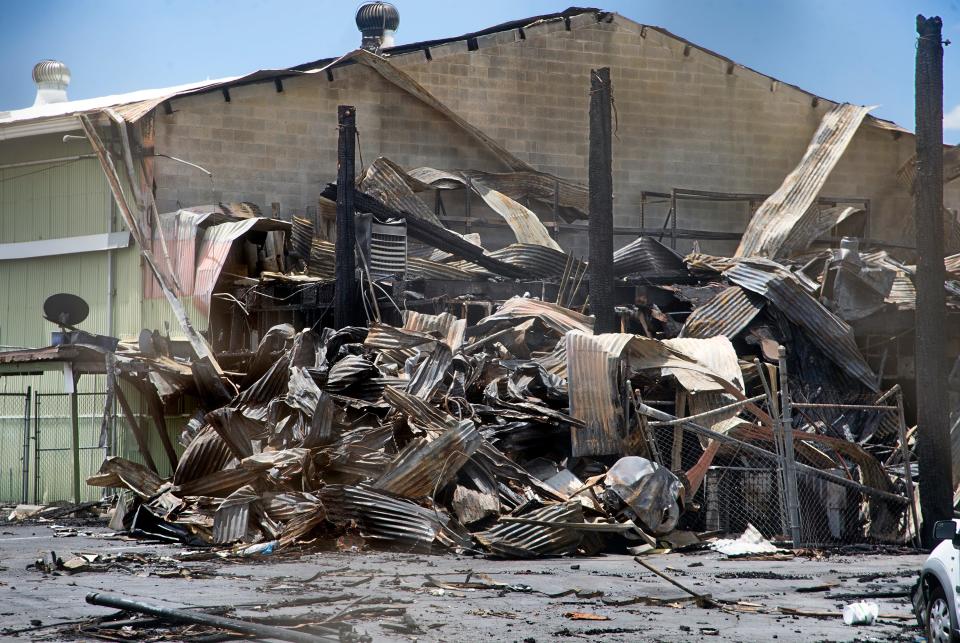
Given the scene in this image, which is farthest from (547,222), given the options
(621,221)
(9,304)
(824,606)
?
(824,606)

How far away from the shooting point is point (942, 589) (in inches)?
316

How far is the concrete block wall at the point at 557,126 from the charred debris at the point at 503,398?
8.34 feet

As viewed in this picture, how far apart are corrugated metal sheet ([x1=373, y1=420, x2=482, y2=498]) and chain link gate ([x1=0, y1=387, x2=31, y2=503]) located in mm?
12669

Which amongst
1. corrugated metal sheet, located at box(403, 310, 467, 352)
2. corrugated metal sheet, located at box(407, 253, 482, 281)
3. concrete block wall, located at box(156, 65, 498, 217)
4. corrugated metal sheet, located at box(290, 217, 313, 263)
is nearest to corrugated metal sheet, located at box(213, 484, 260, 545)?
corrugated metal sheet, located at box(403, 310, 467, 352)

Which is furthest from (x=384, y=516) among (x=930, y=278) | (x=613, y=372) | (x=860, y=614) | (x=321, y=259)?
(x=321, y=259)

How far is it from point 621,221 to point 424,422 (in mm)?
15088

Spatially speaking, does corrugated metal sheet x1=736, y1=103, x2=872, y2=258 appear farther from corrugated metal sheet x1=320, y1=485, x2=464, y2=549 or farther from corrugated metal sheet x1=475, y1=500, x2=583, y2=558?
corrugated metal sheet x1=320, y1=485, x2=464, y2=549

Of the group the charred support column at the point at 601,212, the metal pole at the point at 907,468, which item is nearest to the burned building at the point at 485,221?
the metal pole at the point at 907,468

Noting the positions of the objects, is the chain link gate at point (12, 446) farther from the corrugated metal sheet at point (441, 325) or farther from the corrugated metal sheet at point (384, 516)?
the corrugated metal sheet at point (384, 516)

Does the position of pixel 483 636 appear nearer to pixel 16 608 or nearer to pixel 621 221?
pixel 16 608

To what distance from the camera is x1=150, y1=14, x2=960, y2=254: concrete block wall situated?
84.7 ft

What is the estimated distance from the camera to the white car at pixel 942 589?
7742 mm

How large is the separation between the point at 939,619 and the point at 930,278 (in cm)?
825

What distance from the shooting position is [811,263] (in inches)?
856
